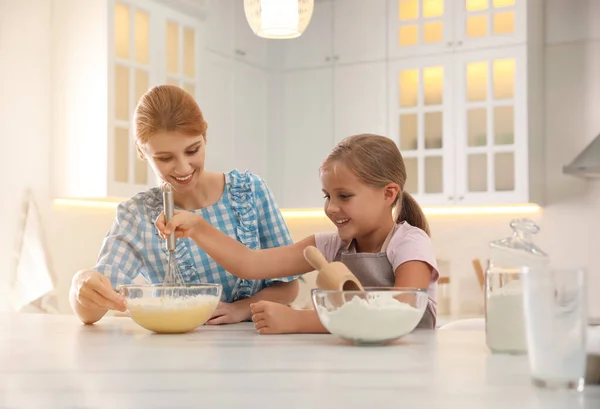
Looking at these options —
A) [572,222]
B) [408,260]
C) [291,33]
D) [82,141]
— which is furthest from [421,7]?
[408,260]

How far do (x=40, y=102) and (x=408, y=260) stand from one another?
8.44 feet

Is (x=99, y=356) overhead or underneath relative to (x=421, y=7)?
underneath

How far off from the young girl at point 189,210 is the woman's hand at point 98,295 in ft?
0.19

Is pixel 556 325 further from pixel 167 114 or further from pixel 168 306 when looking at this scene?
pixel 167 114

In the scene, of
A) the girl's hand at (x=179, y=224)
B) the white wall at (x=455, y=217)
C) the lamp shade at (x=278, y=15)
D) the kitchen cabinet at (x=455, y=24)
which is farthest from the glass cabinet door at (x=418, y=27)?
the girl's hand at (x=179, y=224)

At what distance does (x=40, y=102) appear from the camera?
3.70 meters

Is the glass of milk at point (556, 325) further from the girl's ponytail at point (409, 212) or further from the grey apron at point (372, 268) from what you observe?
the girl's ponytail at point (409, 212)

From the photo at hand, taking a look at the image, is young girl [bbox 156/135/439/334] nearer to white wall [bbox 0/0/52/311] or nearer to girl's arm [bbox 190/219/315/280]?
girl's arm [bbox 190/219/315/280]

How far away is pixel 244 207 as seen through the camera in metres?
2.00

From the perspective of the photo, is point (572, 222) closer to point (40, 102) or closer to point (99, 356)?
point (40, 102)

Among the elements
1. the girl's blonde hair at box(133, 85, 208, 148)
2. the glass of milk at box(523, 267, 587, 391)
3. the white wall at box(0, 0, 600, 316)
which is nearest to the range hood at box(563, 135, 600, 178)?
the white wall at box(0, 0, 600, 316)

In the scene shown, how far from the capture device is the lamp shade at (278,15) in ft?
6.97

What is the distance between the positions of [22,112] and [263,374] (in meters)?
3.00

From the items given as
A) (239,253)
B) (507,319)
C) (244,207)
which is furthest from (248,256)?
(507,319)
